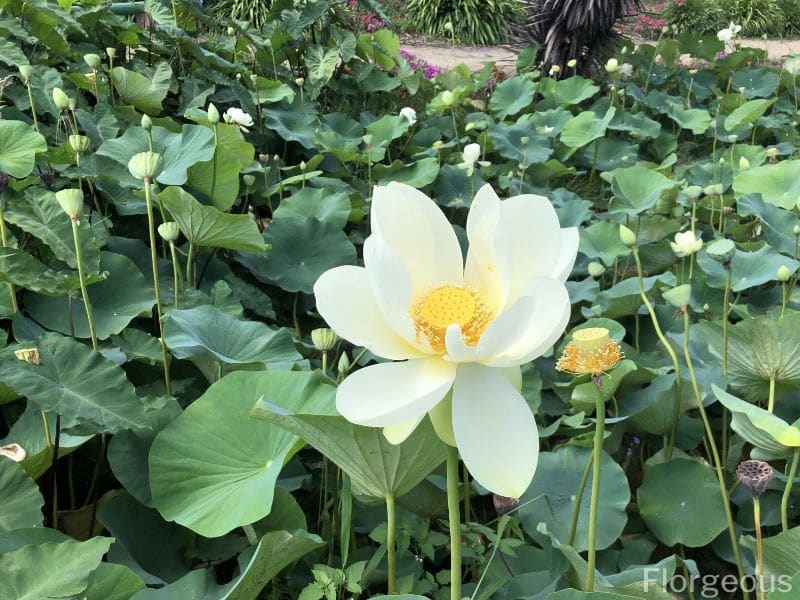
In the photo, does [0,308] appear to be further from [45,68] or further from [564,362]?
[45,68]

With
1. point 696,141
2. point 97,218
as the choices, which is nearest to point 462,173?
point 97,218

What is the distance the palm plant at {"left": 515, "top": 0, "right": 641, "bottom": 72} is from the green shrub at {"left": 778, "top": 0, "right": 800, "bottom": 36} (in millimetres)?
7588

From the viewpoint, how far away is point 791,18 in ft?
34.9

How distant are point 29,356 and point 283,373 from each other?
29cm

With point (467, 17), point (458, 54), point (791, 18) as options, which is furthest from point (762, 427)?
point (791, 18)

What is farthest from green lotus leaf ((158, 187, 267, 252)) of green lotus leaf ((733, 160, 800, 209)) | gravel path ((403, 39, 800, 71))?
gravel path ((403, 39, 800, 71))

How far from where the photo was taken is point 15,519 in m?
0.84

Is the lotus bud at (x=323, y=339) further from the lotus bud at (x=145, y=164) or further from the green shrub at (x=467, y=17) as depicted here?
the green shrub at (x=467, y=17)

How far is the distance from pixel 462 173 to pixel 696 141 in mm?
1515

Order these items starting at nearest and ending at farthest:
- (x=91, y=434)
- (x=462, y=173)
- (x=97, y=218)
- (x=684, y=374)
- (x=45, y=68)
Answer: (x=91, y=434) < (x=684, y=374) < (x=97, y=218) < (x=45, y=68) < (x=462, y=173)

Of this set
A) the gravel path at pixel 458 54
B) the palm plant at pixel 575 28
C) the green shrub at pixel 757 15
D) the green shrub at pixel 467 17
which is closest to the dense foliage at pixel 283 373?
the palm plant at pixel 575 28

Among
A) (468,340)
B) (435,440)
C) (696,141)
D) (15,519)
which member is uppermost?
(468,340)

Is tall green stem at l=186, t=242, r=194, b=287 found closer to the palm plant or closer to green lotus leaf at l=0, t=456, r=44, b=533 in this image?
green lotus leaf at l=0, t=456, r=44, b=533

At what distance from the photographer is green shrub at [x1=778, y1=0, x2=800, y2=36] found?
415 inches
